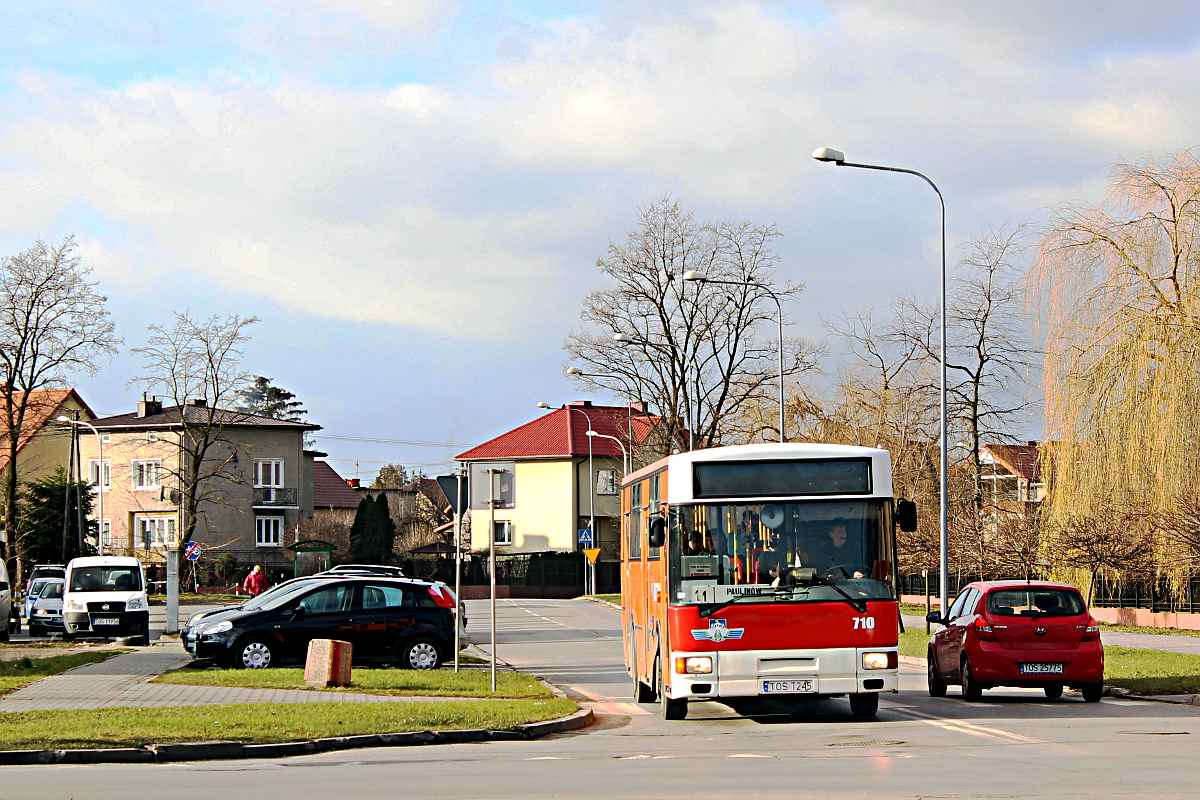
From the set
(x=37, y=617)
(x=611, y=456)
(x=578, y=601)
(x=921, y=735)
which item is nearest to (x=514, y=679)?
(x=921, y=735)

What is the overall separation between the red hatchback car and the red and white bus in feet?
10.9

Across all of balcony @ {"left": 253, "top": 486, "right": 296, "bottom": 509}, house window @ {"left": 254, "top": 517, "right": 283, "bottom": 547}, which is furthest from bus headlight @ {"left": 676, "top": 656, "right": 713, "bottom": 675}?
house window @ {"left": 254, "top": 517, "right": 283, "bottom": 547}

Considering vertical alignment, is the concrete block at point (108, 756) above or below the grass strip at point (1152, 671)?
above

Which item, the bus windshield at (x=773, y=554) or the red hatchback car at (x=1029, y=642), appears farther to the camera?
the red hatchback car at (x=1029, y=642)

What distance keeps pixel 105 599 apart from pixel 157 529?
45659mm

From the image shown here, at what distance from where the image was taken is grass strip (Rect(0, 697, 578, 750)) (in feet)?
42.5

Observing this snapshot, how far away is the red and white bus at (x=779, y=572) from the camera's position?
46.4 ft

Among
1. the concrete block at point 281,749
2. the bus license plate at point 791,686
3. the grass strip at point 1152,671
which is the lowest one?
the grass strip at point 1152,671

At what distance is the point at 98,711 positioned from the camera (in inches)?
603

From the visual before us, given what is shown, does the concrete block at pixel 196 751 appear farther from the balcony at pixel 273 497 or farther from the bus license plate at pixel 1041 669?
the balcony at pixel 273 497

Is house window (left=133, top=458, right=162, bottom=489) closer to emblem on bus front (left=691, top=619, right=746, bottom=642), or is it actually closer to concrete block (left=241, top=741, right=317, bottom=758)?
concrete block (left=241, top=741, right=317, bottom=758)

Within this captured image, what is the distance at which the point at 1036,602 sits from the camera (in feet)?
57.2

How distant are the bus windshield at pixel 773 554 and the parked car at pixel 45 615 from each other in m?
28.1

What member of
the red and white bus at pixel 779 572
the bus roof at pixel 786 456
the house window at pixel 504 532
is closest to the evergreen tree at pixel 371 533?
the house window at pixel 504 532
